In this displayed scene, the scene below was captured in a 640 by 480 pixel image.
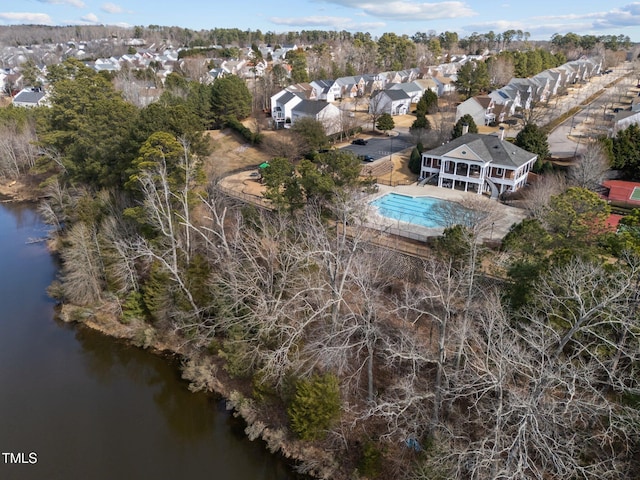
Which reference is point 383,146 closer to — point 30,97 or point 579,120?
point 579,120

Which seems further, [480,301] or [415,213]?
[415,213]

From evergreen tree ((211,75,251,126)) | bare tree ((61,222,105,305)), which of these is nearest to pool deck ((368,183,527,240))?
bare tree ((61,222,105,305))

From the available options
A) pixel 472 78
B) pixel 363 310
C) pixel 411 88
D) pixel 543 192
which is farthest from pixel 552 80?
pixel 363 310

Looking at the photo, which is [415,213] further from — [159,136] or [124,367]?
[124,367]

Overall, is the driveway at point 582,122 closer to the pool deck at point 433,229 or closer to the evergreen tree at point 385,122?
the pool deck at point 433,229

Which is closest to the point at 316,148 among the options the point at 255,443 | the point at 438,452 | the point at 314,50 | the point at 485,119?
the point at 485,119

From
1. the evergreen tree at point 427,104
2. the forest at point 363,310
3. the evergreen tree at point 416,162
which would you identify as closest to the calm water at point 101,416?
the forest at point 363,310

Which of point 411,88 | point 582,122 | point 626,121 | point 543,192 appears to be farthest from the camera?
point 411,88
